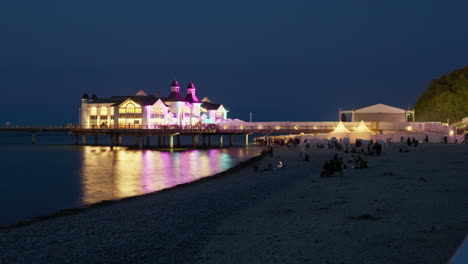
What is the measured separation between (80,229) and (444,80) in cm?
6128

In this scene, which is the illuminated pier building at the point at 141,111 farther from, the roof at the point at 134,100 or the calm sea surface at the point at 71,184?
the calm sea surface at the point at 71,184

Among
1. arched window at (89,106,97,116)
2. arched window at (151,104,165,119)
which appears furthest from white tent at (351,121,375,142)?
arched window at (89,106,97,116)

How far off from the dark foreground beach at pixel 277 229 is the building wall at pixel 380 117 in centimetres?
4538

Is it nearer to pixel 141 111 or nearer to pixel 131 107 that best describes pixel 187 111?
pixel 141 111

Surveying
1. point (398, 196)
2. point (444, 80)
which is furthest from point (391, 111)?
point (398, 196)

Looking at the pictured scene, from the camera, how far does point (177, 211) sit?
13320 mm

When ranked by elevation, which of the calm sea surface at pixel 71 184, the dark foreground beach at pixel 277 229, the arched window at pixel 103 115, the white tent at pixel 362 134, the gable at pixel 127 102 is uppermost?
the gable at pixel 127 102

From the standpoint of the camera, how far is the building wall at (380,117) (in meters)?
58.7

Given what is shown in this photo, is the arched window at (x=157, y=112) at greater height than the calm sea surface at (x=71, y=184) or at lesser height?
greater

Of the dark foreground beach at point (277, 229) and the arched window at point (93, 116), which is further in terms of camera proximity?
the arched window at point (93, 116)

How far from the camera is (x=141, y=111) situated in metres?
67.1

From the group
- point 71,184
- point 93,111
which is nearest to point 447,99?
point 71,184

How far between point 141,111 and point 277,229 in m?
59.8

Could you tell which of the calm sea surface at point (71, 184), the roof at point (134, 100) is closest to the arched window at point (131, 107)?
the roof at point (134, 100)
